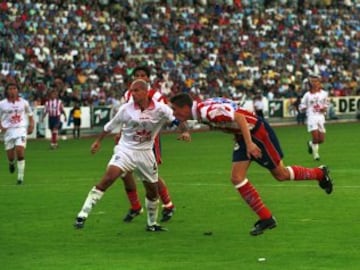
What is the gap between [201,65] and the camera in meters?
61.8

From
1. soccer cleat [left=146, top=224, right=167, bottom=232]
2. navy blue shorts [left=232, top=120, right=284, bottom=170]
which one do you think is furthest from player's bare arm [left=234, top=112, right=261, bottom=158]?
soccer cleat [left=146, top=224, right=167, bottom=232]

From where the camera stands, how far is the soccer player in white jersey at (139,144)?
1522cm

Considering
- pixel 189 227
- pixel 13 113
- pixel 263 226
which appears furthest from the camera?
pixel 13 113

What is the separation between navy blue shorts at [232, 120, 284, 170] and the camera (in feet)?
48.0

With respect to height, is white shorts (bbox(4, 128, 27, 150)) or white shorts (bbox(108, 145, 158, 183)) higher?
white shorts (bbox(108, 145, 158, 183))

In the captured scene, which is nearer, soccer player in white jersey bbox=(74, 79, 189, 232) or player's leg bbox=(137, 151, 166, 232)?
soccer player in white jersey bbox=(74, 79, 189, 232)

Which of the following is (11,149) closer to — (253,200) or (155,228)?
(155,228)

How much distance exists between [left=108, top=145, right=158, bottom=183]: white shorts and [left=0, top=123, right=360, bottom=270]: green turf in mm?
814

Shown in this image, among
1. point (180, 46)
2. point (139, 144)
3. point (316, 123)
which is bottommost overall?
point (180, 46)

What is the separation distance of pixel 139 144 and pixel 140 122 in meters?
0.32

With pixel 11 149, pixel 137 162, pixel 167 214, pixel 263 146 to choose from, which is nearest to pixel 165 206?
pixel 167 214

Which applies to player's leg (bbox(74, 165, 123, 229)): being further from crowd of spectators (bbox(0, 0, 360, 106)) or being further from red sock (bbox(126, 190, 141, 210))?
crowd of spectators (bbox(0, 0, 360, 106))

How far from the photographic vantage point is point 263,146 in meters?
14.7

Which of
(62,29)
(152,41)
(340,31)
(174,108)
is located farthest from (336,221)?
(340,31)
